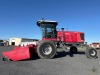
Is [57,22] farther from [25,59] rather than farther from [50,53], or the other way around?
[25,59]

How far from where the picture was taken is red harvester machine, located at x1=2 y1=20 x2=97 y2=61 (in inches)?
584

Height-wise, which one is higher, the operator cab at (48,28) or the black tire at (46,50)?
the operator cab at (48,28)

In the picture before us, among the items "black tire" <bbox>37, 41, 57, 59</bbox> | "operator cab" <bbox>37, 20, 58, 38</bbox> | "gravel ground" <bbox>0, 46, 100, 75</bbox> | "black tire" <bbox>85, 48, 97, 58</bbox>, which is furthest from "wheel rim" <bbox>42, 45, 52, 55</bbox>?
"black tire" <bbox>85, 48, 97, 58</bbox>

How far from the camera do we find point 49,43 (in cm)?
1652

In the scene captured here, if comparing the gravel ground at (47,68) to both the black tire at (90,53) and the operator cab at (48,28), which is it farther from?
the black tire at (90,53)

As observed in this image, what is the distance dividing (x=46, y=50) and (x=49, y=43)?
0.63 meters

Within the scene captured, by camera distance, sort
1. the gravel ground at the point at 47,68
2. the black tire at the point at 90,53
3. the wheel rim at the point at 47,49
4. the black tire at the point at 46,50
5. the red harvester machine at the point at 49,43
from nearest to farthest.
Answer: the gravel ground at the point at 47,68
the red harvester machine at the point at 49,43
the black tire at the point at 46,50
the wheel rim at the point at 47,49
the black tire at the point at 90,53

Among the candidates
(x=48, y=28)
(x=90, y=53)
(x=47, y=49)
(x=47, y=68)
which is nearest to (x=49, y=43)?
(x=47, y=49)

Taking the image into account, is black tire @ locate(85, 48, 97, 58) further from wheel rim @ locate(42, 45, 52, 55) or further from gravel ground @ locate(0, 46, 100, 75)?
gravel ground @ locate(0, 46, 100, 75)

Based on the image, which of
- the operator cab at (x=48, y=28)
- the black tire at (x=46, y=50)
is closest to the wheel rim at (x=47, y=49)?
the black tire at (x=46, y=50)

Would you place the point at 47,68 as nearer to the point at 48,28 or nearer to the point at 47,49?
the point at 47,49

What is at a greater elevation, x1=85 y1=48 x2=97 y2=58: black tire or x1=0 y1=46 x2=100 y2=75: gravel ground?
x1=85 y1=48 x2=97 y2=58: black tire

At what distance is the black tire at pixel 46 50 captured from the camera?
16.0m

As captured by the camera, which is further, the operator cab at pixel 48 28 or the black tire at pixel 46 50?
the operator cab at pixel 48 28
